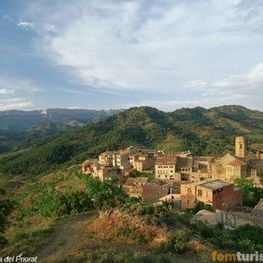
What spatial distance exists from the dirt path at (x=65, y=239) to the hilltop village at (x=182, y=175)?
21.7 metres

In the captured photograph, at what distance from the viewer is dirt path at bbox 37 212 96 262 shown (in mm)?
18208

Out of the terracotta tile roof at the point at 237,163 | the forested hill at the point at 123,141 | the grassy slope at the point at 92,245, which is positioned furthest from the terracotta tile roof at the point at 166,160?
the grassy slope at the point at 92,245

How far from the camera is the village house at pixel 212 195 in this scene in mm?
43344

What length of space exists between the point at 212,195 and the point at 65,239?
1006 inches

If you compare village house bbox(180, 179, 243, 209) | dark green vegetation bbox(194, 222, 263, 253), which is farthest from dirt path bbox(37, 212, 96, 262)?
village house bbox(180, 179, 243, 209)

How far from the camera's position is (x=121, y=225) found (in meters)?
20.8

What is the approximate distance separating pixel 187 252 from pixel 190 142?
4145 inches

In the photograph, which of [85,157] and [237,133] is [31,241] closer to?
[85,157]

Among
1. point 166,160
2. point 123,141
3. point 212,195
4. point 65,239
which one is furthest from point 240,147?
point 65,239

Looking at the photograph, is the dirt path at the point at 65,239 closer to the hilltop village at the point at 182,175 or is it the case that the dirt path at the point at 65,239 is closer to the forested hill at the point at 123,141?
the hilltop village at the point at 182,175

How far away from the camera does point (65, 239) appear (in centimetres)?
2069

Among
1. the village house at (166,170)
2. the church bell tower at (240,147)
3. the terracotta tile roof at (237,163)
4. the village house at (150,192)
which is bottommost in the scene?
the village house at (150,192)

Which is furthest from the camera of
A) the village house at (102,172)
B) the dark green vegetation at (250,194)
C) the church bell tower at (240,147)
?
the church bell tower at (240,147)

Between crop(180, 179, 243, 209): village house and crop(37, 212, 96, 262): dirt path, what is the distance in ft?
68.2
